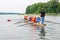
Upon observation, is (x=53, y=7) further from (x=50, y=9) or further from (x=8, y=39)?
(x=8, y=39)

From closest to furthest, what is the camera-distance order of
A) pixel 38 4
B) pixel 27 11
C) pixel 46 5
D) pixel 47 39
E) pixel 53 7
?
pixel 47 39
pixel 53 7
pixel 46 5
pixel 38 4
pixel 27 11

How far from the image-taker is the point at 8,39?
18.4 metres

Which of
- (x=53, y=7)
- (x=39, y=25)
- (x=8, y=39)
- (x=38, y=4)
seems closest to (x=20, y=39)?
(x=8, y=39)

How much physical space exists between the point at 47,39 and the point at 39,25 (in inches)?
417

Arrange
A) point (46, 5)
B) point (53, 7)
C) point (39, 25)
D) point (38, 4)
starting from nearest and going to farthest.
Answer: point (39, 25) → point (53, 7) → point (46, 5) → point (38, 4)

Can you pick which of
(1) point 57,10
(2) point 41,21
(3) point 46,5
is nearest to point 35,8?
(3) point 46,5

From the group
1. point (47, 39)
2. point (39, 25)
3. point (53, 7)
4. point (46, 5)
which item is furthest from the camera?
point (46, 5)

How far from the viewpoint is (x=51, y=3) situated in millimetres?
117188

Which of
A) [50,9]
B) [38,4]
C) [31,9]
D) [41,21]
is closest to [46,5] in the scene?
[50,9]

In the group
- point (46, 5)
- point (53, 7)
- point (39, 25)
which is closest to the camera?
point (39, 25)

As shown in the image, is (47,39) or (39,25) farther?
(39,25)

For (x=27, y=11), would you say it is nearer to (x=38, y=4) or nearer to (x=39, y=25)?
(x=38, y=4)

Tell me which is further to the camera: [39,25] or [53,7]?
[53,7]

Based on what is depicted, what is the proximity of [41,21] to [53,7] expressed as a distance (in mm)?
87373
